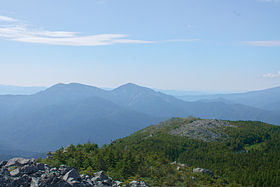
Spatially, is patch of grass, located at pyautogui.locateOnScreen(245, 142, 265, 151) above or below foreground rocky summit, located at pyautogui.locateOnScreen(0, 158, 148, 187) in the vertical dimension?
below

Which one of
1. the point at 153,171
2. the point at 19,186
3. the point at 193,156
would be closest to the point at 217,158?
the point at 193,156

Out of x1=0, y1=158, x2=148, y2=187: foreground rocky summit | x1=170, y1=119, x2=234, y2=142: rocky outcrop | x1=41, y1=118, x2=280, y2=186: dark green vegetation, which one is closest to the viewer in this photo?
x1=0, y1=158, x2=148, y2=187: foreground rocky summit

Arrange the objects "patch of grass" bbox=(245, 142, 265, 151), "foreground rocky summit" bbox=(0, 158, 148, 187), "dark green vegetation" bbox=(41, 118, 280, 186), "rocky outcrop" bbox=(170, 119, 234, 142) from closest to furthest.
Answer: "foreground rocky summit" bbox=(0, 158, 148, 187) → "dark green vegetation" bbox=(41, 118, 280, 186) → "patch of grass" bbox=(245, 142, 265, 151) → "rocky outcrop" bbox=(170, 119, 234, 142)

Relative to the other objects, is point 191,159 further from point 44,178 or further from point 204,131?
point 44,178

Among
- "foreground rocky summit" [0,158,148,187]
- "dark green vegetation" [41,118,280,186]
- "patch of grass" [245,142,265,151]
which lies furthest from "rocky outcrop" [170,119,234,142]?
"foreground rocky summit" [0,158,148,187]

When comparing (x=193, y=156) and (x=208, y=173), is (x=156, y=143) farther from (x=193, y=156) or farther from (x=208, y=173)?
(x=208, y=173)

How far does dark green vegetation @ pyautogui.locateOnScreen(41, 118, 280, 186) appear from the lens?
168 ft

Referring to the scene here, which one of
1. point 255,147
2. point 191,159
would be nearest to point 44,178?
point 191,159

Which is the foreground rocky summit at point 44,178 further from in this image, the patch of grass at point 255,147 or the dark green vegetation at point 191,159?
the patch of grass at point 255,147

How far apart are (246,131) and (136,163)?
8356 centimetres

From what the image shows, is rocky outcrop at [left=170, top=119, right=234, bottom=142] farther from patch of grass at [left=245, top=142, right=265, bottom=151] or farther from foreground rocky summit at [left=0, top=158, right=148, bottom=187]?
foreground rocky summit at [left=0, top=158, right=148, bottom=187]

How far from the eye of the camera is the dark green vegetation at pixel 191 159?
5106 centimetres

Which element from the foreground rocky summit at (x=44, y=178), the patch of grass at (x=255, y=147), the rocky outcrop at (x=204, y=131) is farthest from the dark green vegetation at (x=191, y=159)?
the foreground rocky summit at (x=44, y=178)

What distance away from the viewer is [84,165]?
5097cm
